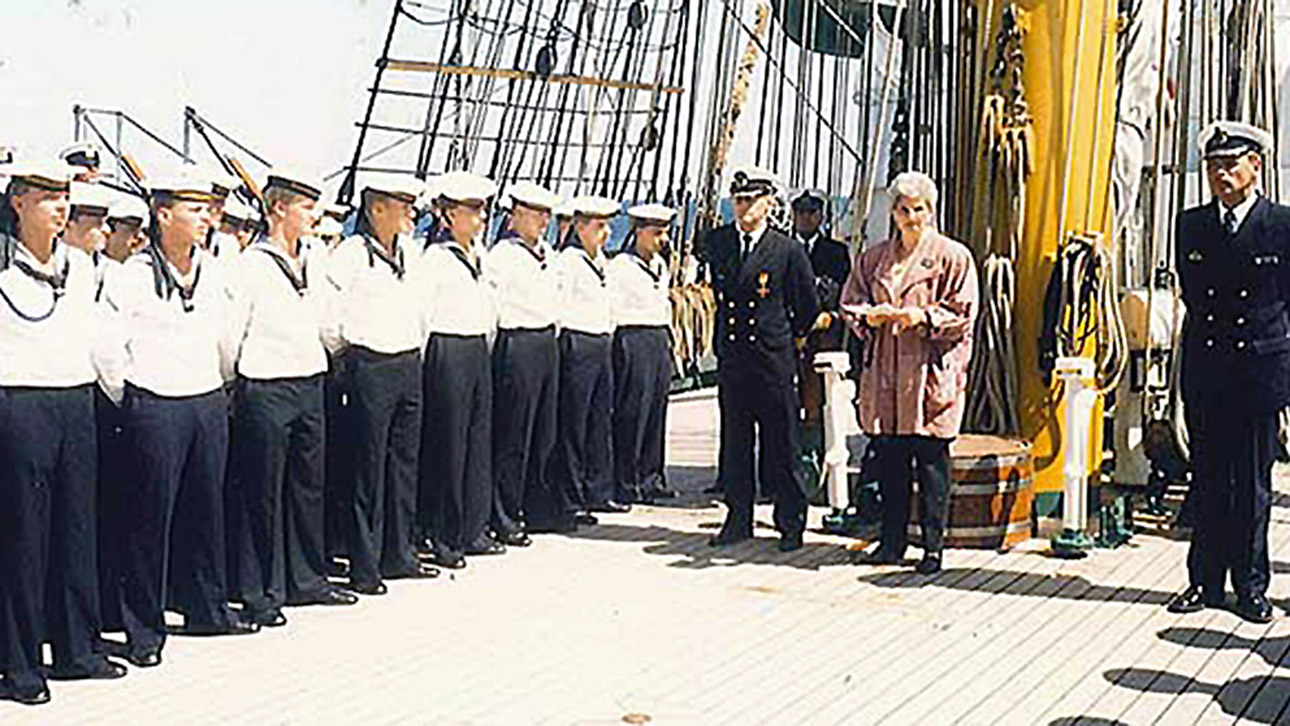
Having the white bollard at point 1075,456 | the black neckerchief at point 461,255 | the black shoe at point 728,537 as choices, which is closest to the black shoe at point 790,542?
the black shoe at point 728,537

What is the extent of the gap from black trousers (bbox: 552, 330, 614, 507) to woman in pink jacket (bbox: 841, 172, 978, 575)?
4.64ft

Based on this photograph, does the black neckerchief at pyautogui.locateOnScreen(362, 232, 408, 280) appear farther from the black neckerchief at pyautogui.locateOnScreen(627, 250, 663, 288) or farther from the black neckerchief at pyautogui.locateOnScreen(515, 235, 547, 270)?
the black neckerchief at pyautogui.locateOnScreen(627, 250, 663, 288)

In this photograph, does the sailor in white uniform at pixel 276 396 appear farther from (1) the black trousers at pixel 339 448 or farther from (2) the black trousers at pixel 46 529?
(2) the black trousers at pixel 46 529

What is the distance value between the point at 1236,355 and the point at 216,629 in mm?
3355

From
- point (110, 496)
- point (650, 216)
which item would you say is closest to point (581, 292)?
point (650, 216)

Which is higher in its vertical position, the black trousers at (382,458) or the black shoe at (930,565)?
the black trousers at (382,458)

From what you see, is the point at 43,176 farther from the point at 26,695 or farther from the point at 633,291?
the point at 633,291

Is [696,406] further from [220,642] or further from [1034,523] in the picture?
[220,642]

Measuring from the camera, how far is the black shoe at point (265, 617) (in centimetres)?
552

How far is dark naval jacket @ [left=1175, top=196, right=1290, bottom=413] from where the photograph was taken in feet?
18.2

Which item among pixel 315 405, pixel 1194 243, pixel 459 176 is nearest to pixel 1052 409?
pixel 1194 243

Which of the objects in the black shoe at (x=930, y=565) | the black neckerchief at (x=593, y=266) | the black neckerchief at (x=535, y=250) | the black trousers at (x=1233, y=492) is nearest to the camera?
the black trousers at (x=1233, y=492)

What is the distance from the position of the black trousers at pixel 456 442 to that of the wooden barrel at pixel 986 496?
5.55ft

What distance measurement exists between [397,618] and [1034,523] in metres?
2.87
